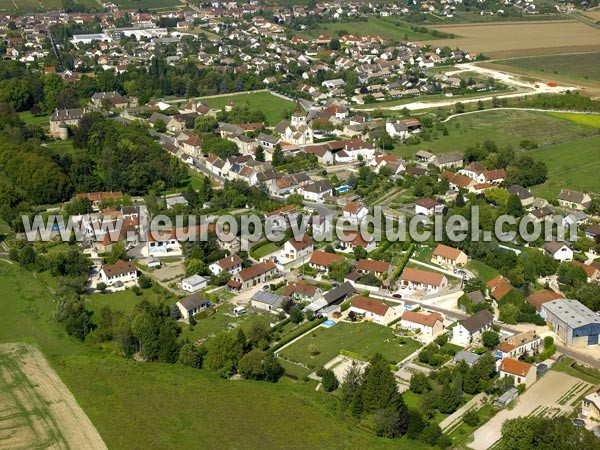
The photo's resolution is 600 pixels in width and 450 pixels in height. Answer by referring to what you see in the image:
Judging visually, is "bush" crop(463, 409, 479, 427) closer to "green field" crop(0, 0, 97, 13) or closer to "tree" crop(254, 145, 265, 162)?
"tree" crop(254, 145, 265, 162)

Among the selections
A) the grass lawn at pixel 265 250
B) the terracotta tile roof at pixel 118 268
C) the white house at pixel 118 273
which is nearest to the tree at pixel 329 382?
the grass lawn at pixel 265 250

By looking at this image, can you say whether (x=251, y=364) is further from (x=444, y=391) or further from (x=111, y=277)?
(x=111, y=277)

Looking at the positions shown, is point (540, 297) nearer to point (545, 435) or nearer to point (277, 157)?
point (545, 435)

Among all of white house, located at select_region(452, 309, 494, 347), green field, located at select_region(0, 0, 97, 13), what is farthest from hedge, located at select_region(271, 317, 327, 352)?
green field, located at select_region(0, 0, 97, 13)

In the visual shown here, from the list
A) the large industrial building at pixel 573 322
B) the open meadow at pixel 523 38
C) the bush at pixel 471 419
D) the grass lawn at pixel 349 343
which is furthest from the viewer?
the open meadow at pixel 523 38

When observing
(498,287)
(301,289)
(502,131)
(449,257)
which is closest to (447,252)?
(449,257)

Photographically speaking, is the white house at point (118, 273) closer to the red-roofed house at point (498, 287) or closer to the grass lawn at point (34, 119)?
the red-roofed house at point (498, 287)
